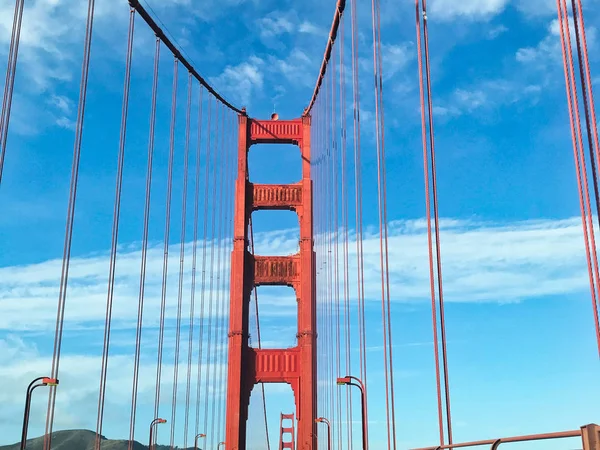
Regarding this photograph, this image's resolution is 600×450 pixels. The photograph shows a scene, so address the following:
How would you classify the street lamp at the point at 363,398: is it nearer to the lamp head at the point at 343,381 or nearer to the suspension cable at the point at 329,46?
the lamp head at the point at 343,381

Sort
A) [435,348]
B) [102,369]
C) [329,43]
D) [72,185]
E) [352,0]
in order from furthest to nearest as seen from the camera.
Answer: [329,43]
[352,0]
[102,369]
[72,185]
[435,348]

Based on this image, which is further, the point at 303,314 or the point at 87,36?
the point at 303,314

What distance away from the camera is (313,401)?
2595cm

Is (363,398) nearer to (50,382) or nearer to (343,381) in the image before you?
(343,381)

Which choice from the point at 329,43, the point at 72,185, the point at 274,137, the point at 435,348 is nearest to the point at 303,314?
the point at 274,137

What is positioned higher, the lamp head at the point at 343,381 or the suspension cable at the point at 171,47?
the suspension cable at the point at 171,47

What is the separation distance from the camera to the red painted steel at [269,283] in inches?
1014

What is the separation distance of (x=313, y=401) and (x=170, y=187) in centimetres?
887

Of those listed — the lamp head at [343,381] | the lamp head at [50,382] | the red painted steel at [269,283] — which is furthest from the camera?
the red painted steel at [269,283]

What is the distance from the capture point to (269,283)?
27.8 m

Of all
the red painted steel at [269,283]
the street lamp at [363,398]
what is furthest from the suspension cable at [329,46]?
the street lamp at [363,398]

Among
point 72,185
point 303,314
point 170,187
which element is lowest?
point 303,314

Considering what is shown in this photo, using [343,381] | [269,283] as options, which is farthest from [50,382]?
[269,283]

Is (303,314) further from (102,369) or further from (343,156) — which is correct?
(102,369)
